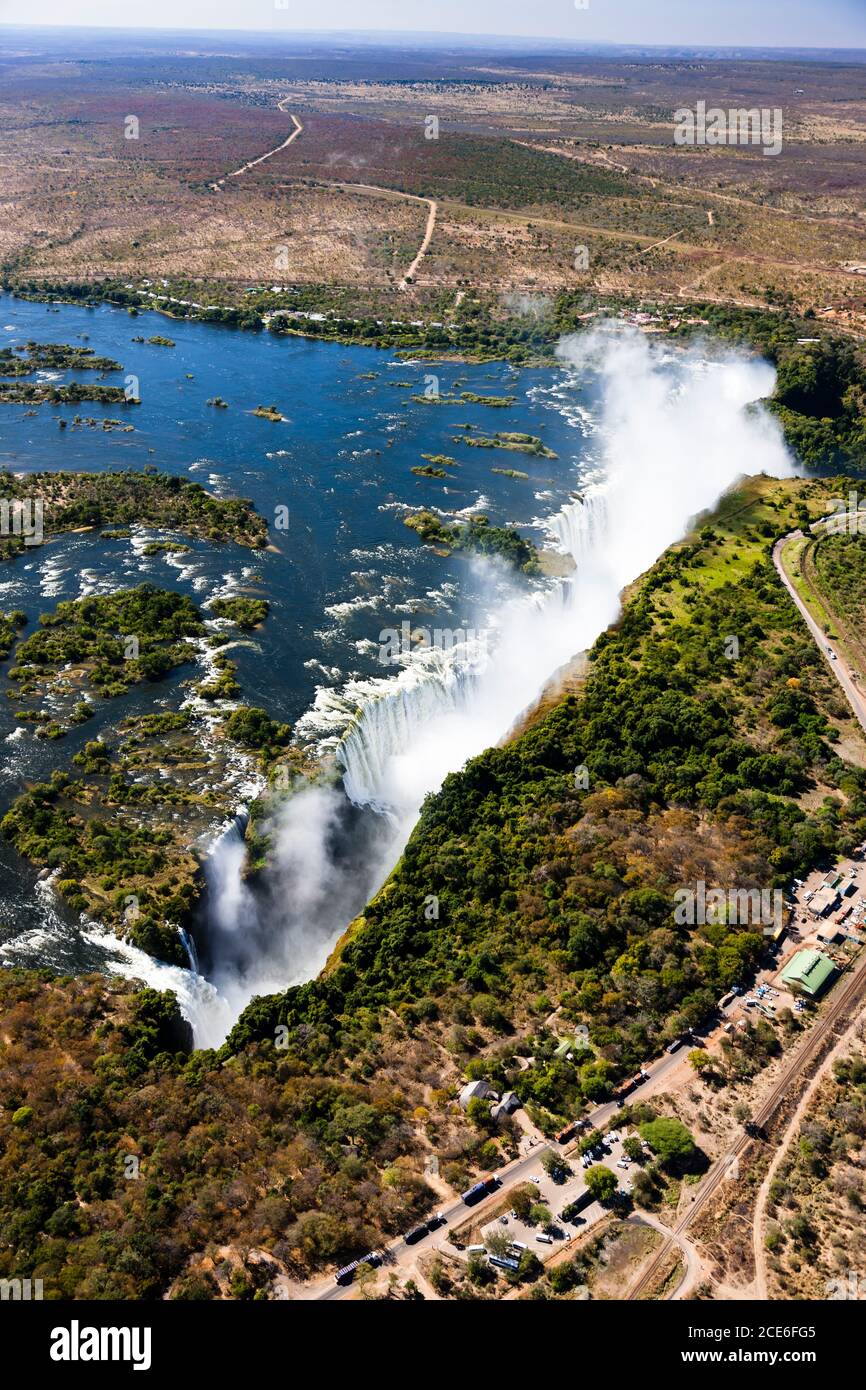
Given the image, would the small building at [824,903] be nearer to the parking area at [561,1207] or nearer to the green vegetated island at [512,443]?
the parking area at [561,1207]

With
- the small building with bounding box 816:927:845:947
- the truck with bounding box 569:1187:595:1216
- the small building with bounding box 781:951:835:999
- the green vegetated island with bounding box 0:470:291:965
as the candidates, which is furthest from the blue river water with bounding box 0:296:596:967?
the small building with bounding box 781:951:835:999

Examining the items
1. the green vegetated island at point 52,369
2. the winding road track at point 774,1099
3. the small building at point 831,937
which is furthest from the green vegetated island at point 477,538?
the winding road track at point 774,1099

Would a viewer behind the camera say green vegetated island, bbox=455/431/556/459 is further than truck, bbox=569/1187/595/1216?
Yes

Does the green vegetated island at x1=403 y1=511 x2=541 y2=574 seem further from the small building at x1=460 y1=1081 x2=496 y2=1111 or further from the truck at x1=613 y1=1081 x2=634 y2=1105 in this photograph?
the small building at x1=460 y1=1081 x2=496 y2=1111

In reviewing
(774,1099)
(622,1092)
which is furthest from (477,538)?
(774,1099)

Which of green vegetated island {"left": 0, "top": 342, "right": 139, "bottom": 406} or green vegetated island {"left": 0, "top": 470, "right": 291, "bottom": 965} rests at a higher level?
green vegetated island {"left": 0, "top": 342, "right": 139, "bottom": 406}

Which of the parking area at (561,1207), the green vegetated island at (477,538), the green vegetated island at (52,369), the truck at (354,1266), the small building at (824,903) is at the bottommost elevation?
the truck at (354,1266)

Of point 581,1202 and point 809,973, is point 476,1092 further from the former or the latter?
point 809,973
